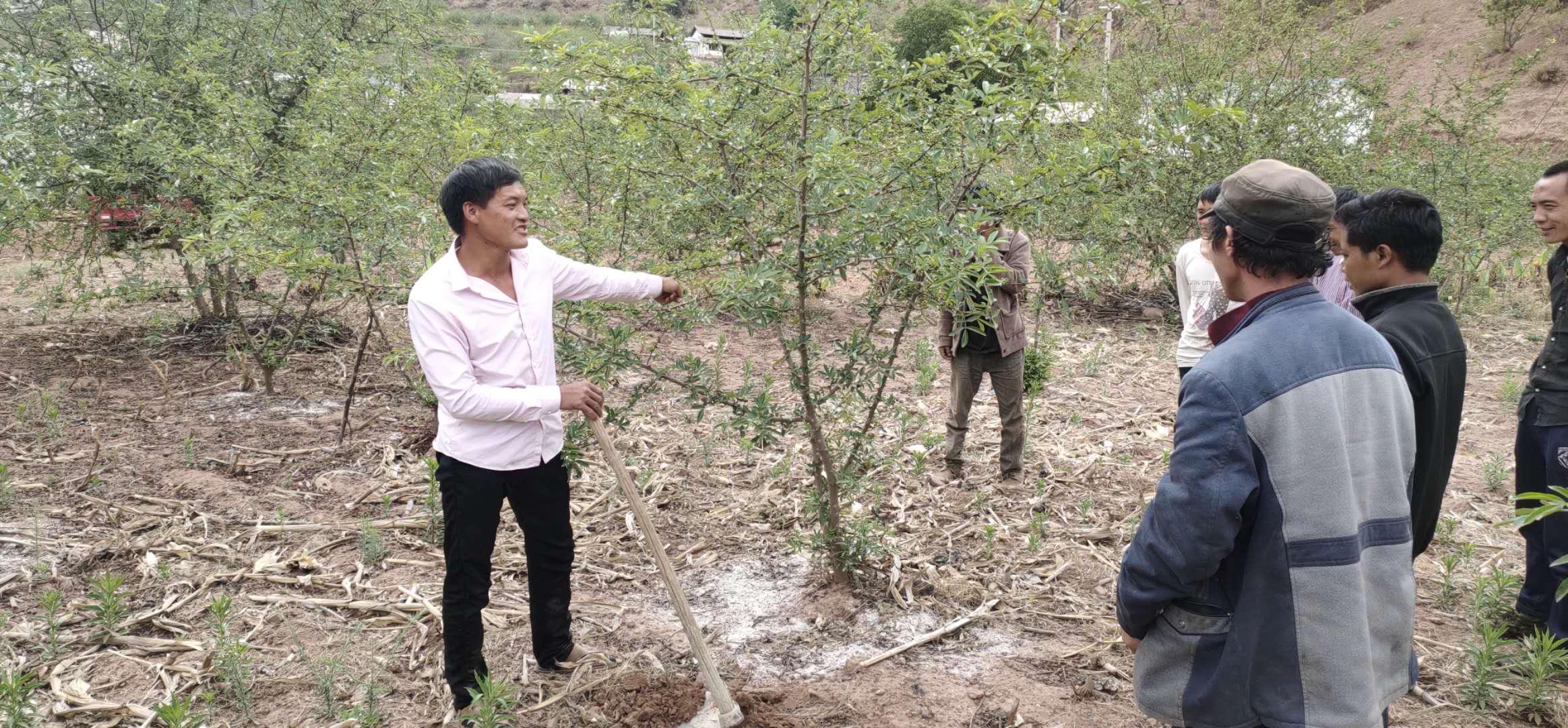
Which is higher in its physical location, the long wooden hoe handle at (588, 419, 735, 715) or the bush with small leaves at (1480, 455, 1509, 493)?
the long wooden hoe handle at (588, 419, 735, 715)

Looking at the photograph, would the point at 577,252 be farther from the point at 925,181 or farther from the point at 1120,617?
the point at 1120,617

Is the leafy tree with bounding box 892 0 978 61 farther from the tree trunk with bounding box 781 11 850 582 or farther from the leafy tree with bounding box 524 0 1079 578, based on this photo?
the tree trunk with bounding box 781 11 850 582

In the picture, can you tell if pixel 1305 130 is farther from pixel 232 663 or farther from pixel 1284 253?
pixel 232 663

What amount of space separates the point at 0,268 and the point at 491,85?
8.83 m

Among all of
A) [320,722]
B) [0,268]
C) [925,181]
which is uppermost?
[925,181]

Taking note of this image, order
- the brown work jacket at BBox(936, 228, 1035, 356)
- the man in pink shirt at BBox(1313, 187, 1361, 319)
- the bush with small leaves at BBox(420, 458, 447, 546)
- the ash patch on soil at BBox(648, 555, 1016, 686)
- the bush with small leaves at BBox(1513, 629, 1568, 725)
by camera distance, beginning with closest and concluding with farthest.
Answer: the man in pink shirt at BBox(1313, 187, 1361, 319) → the bush with small leaves at BBox(1513, 629, 1568, 725) → the ash patch on soil at BBox(648, 555, 1016, 686) → the bush with small leaves at BBox(420, 458, 447, 546) → the brown work jacket at BBox(936, 228, 1035, 356)

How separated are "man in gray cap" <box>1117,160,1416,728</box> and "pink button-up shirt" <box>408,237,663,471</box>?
5.92ft

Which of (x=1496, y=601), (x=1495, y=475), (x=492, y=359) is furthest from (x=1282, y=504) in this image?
(x=1495, y=475)

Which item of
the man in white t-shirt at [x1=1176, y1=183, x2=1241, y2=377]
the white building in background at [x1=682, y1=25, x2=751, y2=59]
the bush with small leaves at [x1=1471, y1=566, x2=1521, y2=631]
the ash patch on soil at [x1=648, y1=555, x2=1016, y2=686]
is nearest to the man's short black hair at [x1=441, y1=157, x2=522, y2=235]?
the white building in background at [x1=682, y1=25, x2=751, y2=59]

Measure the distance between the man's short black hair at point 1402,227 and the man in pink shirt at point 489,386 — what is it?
7.76 feet

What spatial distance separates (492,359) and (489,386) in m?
0.10

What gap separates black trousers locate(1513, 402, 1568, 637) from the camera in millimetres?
3457

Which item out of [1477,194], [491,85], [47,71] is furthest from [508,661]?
[1477,194]

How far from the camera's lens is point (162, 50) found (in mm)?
7469
